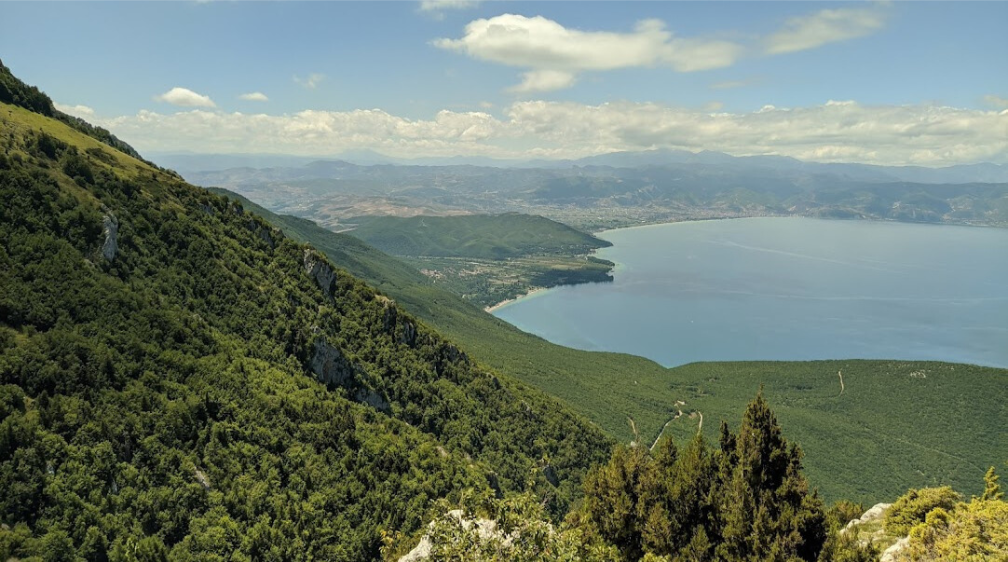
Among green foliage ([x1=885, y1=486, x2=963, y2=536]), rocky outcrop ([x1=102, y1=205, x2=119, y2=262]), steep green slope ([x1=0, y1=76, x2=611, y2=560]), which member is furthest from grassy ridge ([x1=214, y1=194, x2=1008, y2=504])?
rocky outcrop ([x1=102, y1=205, x2=119, y2=262])

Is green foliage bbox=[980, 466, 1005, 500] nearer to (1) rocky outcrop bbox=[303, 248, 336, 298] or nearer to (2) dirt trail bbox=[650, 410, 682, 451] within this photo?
(2) dirt trail bbox=[650, 410, 682, 451]

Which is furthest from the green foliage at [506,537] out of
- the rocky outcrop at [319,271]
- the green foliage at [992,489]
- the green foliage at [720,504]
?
the rocky outcrop at [319,271]

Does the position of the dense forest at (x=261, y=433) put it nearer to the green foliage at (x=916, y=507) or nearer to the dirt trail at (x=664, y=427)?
the green foliage at (x=916, y=507)

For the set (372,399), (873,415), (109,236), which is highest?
(109,236)

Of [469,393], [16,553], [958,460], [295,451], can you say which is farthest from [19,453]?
[958,460]

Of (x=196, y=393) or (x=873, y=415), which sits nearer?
(x=196, y=393)

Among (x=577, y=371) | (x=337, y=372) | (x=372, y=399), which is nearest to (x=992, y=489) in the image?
(x=372, y=399)

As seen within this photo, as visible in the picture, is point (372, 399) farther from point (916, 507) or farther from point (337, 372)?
point (916, 507)

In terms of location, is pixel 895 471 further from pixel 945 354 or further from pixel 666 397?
pixel 945 354
